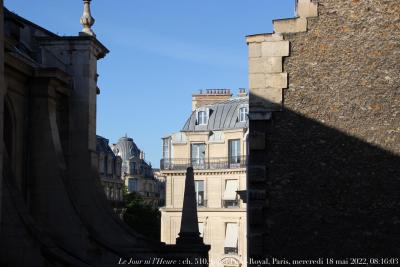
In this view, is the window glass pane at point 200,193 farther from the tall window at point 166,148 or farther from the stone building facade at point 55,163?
the stone building facade at point 55,163

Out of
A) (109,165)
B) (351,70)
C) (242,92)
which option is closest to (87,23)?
(351,70)

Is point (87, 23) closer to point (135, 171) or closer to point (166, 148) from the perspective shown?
point (166, 148)

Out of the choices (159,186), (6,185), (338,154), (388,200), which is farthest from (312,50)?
(159,186)

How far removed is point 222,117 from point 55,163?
39.0m

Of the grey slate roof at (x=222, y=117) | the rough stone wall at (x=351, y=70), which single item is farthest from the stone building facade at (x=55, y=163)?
the grey slate roof at (x=222, y=117)

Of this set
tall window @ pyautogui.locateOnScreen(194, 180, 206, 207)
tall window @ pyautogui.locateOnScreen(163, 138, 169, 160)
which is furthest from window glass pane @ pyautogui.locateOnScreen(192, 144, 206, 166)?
tall window @ pyautogui.locateOnScreen(163, 138, 169, 160)

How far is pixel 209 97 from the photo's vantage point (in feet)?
191

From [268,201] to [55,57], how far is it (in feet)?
20.1

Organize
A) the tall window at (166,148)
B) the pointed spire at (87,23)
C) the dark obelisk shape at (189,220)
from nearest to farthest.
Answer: the dark obelisk shape at (189,220), the pointed spire at (87,23), the tall window at (166,148)

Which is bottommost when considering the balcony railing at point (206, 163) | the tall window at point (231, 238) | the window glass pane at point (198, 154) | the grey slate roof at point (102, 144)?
the tall window at point (231, 238)

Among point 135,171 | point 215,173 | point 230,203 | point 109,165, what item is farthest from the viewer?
point 135,171

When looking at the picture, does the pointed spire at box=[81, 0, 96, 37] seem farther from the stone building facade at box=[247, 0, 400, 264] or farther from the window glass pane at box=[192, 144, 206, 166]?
the window glass pane at box=[192, 144, 206, 166]

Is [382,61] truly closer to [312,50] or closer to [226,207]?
[312,50]

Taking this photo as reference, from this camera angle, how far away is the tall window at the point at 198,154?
174 feet
